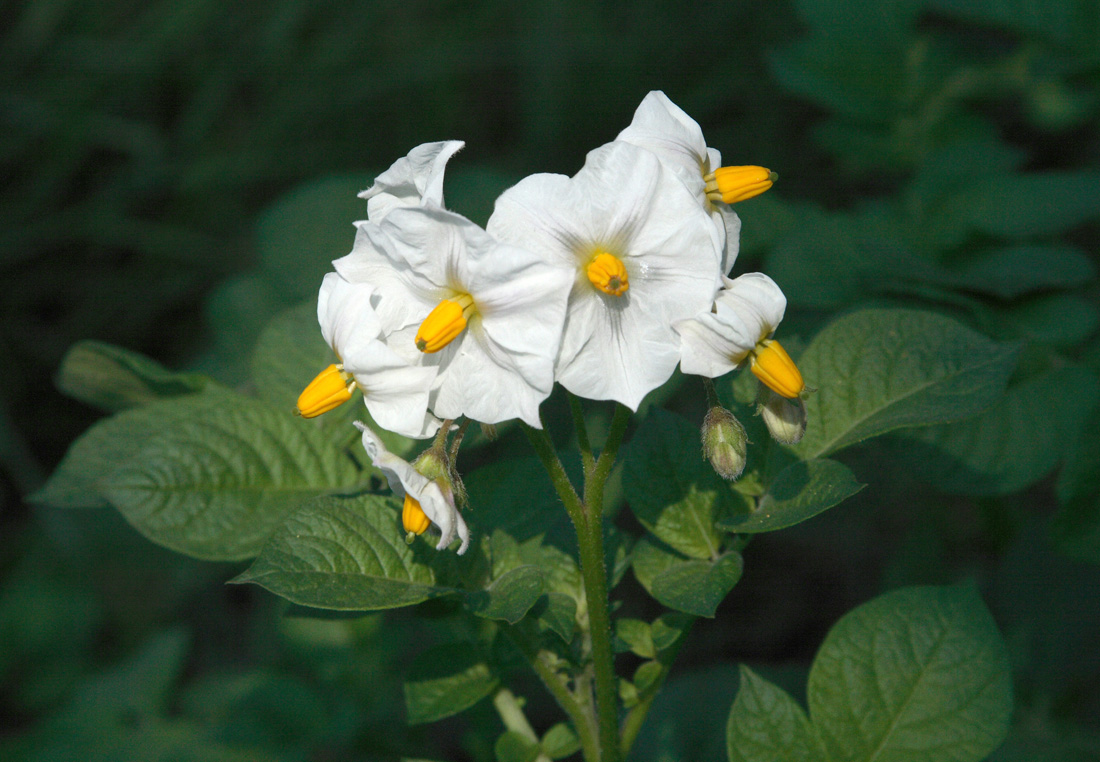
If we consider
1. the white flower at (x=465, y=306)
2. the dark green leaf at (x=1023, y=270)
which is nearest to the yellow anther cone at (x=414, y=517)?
the white flower at (x=465, y=306)

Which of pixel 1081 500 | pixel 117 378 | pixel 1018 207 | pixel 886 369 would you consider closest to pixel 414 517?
pixel 886 369

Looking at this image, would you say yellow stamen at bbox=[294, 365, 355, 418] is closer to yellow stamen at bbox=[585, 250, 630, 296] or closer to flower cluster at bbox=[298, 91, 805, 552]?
flower cluster at bbox=[298, 91, 805, 552]

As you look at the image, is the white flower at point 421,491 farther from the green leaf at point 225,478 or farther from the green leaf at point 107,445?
the green leaf at point 107,445

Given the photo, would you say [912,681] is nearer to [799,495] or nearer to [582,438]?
[799,495]

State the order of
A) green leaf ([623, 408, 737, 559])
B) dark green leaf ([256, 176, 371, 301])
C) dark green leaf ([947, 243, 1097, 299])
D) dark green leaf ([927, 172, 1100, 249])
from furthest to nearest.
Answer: dark green leaf ([256, 176, 371, 301]), dark green leaf ([927, 172, 1100, 249]), dark green leaf ([947, 243, 1097, 299]), green leaf ([623, 408, 737, 559])

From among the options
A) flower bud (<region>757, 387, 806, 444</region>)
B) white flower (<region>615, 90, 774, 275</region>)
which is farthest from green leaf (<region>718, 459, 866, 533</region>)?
white flower (<region>615, 90, 774, 275</region>)
